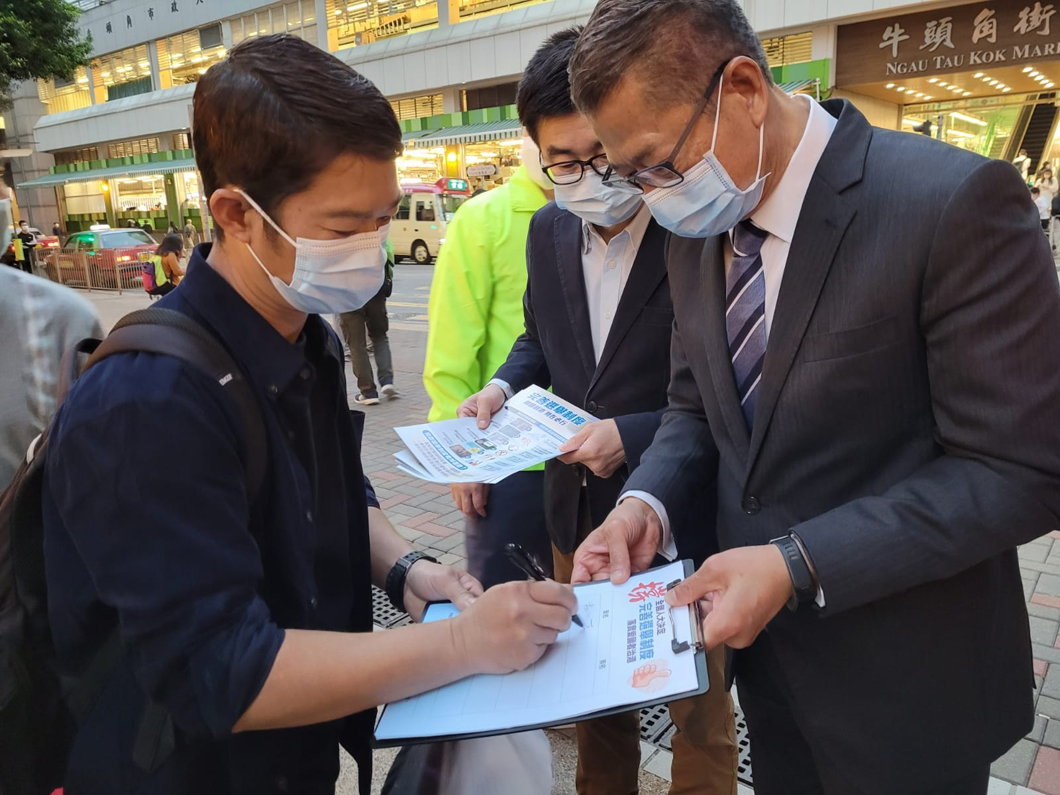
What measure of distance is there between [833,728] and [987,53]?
18642mm

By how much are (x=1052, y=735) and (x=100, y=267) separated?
20632 millimetres

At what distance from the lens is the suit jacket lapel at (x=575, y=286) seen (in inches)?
84.2

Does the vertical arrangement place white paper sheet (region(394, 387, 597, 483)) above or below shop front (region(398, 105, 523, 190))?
below

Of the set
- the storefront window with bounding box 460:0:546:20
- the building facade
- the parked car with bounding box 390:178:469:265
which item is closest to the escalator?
the building facade

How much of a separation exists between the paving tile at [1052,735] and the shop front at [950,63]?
1286 centimetres

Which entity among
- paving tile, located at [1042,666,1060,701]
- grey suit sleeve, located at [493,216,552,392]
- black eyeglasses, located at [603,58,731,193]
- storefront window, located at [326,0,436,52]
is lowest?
paving tile, located at [1042,666,1060,701]

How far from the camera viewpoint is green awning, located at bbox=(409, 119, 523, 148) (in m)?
22.1

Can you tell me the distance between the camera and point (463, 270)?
101 inches

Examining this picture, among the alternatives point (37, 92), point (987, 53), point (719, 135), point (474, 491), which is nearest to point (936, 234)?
point (719, 135)

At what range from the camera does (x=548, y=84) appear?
6.53ft

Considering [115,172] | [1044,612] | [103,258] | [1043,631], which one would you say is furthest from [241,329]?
[115,172]

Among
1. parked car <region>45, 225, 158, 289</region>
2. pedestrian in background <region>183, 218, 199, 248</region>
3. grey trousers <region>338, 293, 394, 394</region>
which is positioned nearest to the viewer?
grey trousers <region>338, 293, 394, 394</region>

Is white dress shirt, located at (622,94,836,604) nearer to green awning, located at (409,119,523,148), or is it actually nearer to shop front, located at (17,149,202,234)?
green awning, located at (409,119,523,148)

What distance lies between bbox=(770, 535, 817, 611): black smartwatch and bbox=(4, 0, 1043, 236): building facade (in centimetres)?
108
